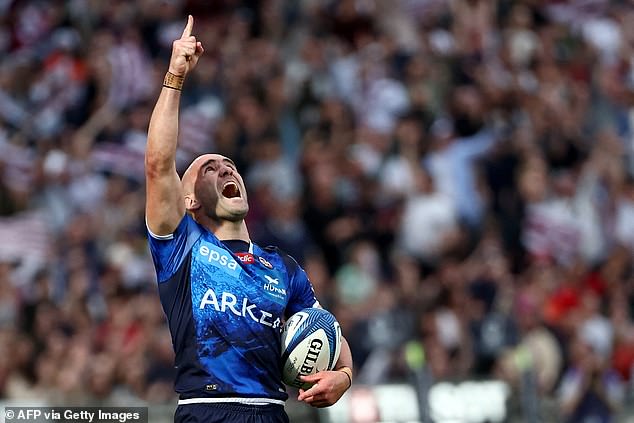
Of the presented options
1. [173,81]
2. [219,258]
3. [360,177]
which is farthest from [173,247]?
[360,177]

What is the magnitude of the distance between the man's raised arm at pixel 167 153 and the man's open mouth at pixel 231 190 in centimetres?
38

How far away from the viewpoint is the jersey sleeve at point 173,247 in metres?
6.46

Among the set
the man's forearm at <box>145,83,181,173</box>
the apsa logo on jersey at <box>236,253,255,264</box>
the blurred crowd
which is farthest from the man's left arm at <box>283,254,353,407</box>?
the blurred crowd

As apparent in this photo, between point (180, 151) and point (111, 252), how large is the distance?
5.06ft

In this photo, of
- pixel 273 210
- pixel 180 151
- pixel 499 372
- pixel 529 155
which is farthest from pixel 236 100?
pixel 499 372

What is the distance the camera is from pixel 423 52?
1664 cm

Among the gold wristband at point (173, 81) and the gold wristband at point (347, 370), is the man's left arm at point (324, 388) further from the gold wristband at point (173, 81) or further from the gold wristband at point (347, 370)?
the gold wristband at point (173, 81)

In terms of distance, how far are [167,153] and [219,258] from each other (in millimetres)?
625

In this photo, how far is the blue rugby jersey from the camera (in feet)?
21.2

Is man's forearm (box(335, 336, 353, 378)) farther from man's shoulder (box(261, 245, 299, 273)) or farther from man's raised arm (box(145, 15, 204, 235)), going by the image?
man's raised arm (box(145, 15, 204, 235))

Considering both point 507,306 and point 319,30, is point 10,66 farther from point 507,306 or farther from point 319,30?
point 507,306

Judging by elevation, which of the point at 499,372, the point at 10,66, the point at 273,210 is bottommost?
the point at 499,372

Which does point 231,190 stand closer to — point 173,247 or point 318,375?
point 173,247

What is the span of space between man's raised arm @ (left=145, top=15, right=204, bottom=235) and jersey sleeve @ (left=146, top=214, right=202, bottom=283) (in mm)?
55
